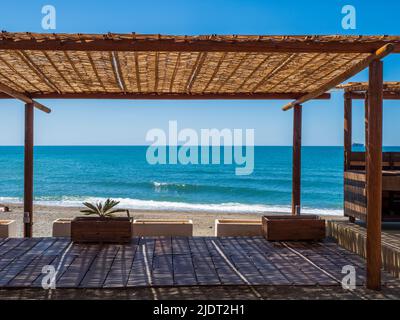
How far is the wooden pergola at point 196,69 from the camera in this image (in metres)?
3.98

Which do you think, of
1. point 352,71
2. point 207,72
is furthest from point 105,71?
point 352,71

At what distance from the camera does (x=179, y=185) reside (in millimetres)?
33562

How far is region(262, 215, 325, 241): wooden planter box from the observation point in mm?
6133

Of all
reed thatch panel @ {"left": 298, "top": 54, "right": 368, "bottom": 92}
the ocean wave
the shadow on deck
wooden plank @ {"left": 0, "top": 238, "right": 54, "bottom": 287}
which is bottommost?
the ocean wave

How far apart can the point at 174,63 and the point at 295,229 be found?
2.92 metres

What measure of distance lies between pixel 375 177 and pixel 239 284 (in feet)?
5.33

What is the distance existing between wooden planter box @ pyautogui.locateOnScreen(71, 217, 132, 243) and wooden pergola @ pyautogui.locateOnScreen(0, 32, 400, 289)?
142 centimetres

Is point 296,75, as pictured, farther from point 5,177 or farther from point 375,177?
point 5,177

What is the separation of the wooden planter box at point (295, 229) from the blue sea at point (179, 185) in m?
16.3

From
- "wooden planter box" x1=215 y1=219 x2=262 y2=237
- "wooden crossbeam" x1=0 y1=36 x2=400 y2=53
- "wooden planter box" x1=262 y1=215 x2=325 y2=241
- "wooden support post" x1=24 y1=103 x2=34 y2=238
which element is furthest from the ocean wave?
"wooden crossbeam" x1=0 y1=36 x2=400 y2=53

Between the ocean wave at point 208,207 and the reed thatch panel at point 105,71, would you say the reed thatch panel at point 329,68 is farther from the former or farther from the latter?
the ocean wave at point 208,207

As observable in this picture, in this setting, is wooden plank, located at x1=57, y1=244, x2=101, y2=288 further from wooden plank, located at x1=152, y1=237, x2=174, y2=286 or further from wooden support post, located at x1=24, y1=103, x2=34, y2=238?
wooden support post, located at x1=24, y1=103, x2=34, y2=238

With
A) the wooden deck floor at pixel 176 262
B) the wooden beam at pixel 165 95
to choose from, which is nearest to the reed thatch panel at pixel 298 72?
the wooden beam at pixel 165 95

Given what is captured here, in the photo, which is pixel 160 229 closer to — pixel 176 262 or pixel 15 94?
pixel 176 262
